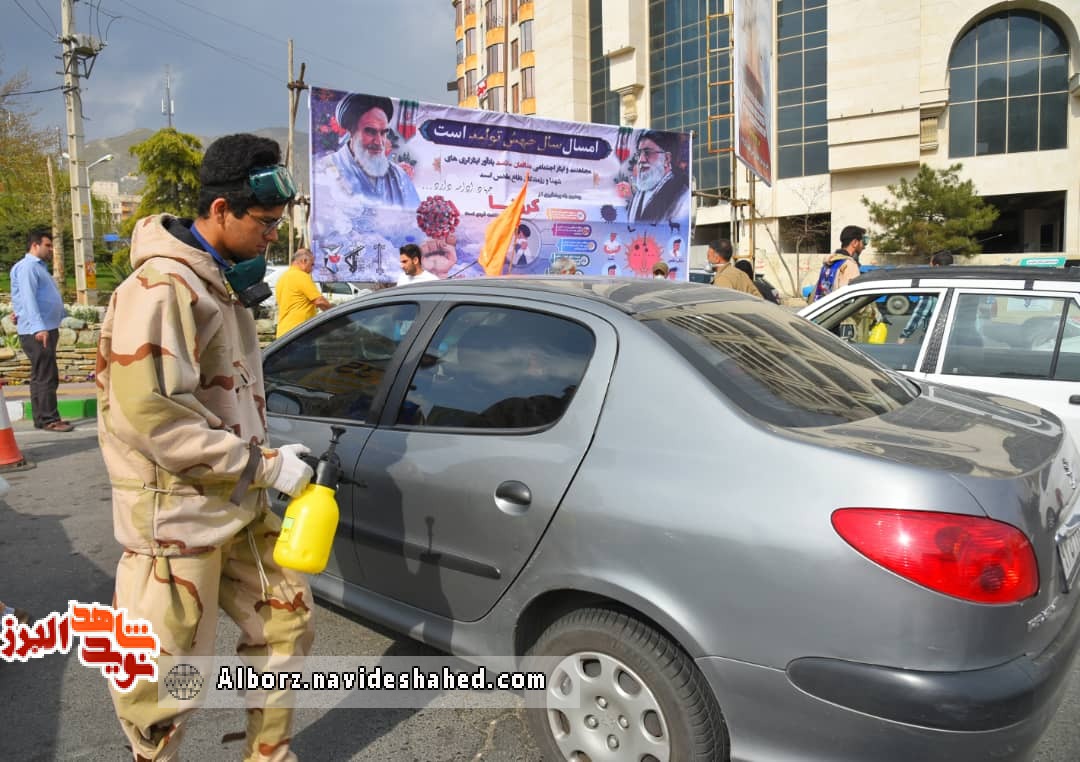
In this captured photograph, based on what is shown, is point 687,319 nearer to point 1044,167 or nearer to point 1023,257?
point 1023,257

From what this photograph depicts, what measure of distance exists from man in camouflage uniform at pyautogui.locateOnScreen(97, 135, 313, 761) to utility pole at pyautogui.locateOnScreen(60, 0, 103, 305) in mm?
14770

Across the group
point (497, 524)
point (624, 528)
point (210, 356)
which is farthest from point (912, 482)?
point (210, 356)

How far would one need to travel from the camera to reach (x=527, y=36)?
5112 cm

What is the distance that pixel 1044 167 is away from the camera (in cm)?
3275

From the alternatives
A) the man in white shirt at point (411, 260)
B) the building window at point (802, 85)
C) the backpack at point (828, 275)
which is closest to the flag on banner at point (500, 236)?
the man in white shirt at point (411, 260)

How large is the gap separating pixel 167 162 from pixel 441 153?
34.8 meters

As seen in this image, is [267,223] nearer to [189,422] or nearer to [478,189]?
[189,422]

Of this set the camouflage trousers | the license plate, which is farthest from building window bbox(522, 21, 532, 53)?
the license plate

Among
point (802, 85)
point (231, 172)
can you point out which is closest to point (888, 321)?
point (231, 172)

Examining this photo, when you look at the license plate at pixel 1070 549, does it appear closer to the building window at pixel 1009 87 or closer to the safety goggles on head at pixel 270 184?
the safety goggles on head at pixel 270 184

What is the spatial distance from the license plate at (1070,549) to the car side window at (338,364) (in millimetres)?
2203

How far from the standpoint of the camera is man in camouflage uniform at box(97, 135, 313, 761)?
6.12 feet

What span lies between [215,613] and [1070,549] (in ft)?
7.64

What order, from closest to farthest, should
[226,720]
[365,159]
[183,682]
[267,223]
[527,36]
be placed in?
[183,682] → [267,223] → [226,720] → [365,159] → [527,36]
